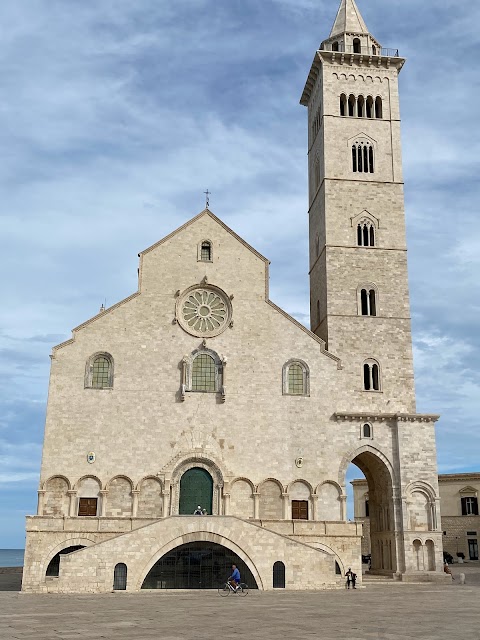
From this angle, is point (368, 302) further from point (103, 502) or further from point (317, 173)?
point (103, 502)

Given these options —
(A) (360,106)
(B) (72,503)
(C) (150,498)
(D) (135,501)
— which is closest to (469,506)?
(A) (360,106)

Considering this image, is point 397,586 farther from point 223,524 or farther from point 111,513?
point 111,513

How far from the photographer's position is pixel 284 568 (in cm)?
2864

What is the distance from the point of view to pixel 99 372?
116 ft

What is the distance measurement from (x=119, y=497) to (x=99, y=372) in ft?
20.5

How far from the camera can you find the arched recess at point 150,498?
110 feet

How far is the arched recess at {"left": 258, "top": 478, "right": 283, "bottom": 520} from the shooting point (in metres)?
34.4

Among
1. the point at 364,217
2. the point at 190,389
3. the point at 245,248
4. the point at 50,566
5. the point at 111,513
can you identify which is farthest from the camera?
the point at 364,217

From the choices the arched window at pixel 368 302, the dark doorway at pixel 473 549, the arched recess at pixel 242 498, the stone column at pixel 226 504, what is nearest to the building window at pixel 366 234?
the arched window at pixel 368 302

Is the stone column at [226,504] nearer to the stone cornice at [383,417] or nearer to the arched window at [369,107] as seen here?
the stone cornice at [383,417]

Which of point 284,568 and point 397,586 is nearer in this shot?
point 284,568

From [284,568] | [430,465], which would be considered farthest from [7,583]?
[430,465]

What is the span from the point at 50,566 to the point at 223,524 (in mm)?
8363

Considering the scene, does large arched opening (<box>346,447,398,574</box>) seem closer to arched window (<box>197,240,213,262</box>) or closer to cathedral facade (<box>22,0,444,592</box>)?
cathedral facade (<box>22,0,444,592</box>)
